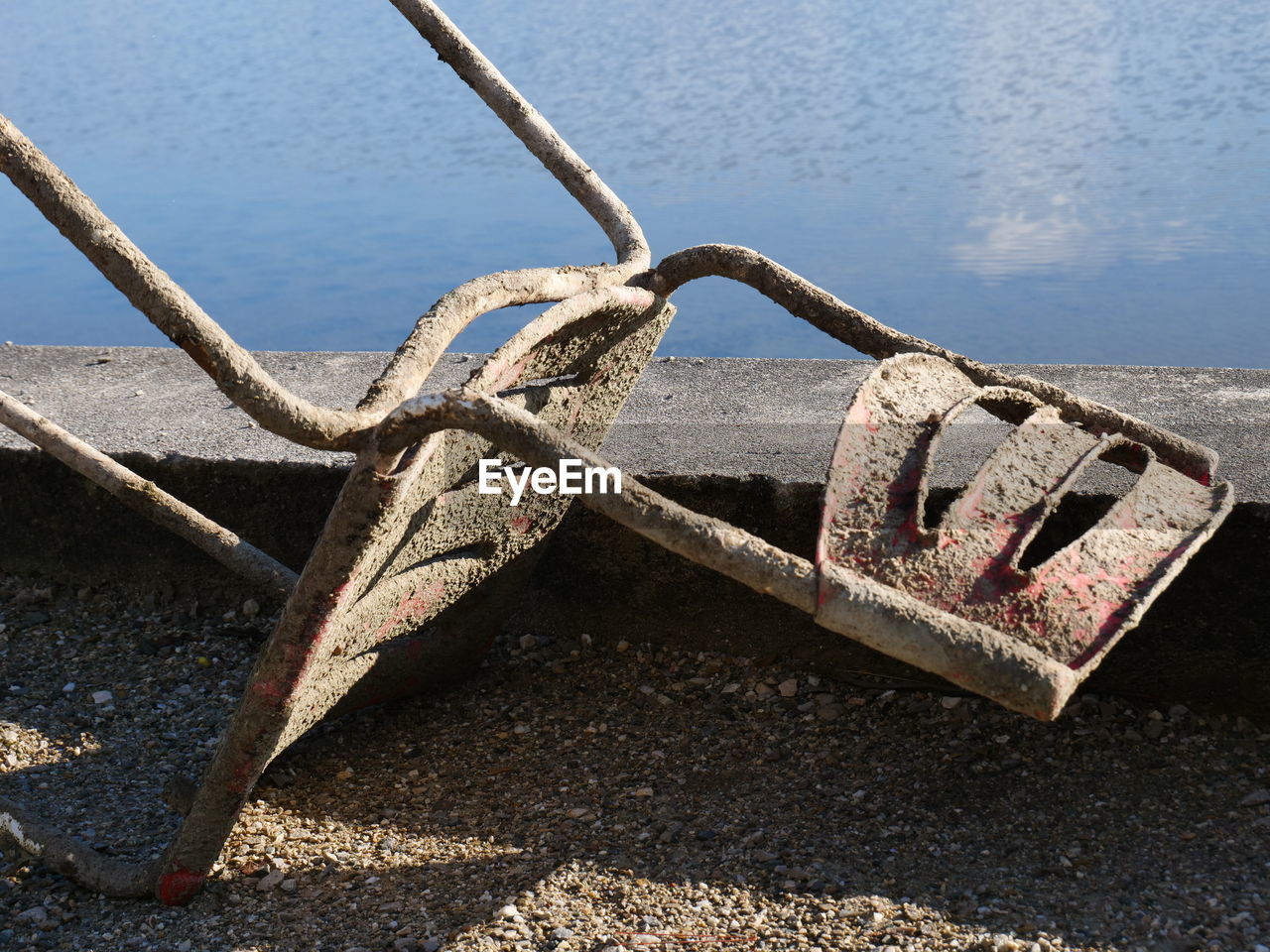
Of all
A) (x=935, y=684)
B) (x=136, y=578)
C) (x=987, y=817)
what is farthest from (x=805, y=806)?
(x=136, y=578)

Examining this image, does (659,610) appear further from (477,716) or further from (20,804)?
(20,804)

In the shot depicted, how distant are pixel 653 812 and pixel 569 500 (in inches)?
20.3

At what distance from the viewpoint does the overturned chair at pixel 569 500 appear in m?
1.17

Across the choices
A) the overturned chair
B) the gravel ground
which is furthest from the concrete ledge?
the overturned chair

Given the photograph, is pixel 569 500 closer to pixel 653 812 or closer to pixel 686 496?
pixel 686 496

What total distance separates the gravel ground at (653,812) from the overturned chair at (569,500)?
15cm

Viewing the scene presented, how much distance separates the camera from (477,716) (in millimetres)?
2232

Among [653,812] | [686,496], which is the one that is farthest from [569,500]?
[653,812]

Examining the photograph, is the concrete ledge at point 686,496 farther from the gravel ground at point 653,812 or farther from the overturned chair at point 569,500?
the overturned chair at point 569,500

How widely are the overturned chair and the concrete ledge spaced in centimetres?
34

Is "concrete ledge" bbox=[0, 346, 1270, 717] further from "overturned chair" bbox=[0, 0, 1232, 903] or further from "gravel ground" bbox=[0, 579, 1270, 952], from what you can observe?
"overturned chair" bbox=[0, 0, 1232, 903]

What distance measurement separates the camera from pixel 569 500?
6.67ft

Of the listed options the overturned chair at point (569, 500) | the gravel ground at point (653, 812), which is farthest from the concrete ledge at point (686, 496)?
the overturned chair at point (569, 500)

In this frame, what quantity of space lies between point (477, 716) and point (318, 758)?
288 millimetres
